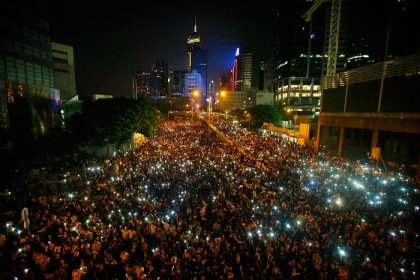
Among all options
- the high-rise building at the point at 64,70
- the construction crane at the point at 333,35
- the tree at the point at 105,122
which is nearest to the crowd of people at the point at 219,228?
the tree at the point at 105,122

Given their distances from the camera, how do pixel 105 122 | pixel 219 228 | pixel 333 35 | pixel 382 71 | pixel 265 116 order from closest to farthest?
pixel 219 228 < pixel 382 71 < pixel 105 122 < pixel 333 35 < pixel 265 116

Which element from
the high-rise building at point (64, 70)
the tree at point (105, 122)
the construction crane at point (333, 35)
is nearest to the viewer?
the tree at point (105, 122)

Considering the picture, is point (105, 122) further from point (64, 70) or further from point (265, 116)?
point (265, 116)

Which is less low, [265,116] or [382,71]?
[382,71]

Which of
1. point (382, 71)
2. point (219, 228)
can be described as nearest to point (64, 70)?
point (382, 71)

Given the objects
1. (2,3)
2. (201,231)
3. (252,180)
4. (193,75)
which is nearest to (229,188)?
(252,180)

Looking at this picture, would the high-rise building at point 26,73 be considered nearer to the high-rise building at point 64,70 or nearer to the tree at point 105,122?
the tree at point 105,122
